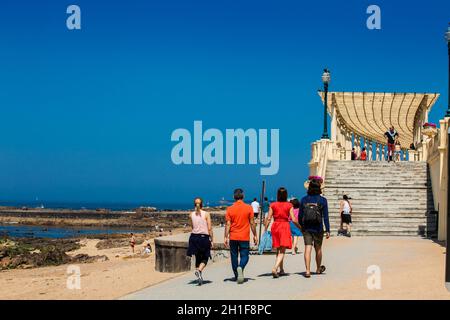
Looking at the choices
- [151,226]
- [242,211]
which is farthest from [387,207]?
[151,226]

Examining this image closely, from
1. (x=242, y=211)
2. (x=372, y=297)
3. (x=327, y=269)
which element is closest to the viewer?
(x=372, y=297)

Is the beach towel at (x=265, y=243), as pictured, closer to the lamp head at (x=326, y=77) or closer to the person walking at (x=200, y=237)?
the person walking at (x=200, y=237)

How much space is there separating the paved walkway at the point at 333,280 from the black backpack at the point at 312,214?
0.93 metres

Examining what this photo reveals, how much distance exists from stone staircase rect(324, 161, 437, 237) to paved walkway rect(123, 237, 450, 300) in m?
4.96

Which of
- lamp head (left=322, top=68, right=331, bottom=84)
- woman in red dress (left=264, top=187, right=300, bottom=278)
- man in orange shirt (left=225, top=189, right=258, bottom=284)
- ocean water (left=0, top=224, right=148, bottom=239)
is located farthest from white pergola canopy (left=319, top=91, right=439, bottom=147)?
ocean water (left=0, top=224, right=148, bottom=239)

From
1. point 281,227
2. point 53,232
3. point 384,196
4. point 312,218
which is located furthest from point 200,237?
point 53,232

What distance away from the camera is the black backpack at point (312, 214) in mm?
11492

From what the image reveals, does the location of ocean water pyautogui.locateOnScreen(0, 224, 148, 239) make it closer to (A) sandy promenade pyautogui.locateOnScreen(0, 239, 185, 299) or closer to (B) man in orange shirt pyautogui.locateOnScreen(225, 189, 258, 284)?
(A) sandy promenade pyautogui.locateOnScreen(0, 239, 185, 299)

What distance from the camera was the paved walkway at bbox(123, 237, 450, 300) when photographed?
31.7 ft

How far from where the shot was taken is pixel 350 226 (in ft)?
67.2

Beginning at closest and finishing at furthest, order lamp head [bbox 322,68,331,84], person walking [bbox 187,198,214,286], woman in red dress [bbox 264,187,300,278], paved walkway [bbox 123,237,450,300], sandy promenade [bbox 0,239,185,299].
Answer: paved walkway [bbox 123,237,450,300] → person walking [bbox 187,198,214,286] → woman in red dress [bbox 264,187,300,278] → sandy promenade [bbox 0,239,185,299] → lamp head [bbox 322,68,331,84]

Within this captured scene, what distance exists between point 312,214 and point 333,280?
115 cm
